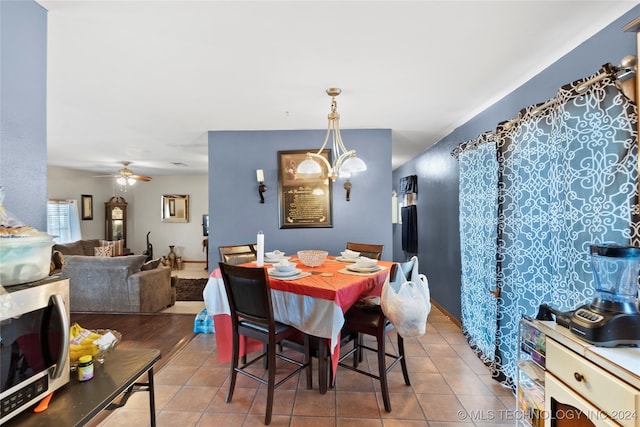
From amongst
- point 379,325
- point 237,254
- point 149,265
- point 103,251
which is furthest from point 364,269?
point 103,251

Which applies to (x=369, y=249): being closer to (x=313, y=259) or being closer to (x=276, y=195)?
(x=313, y=259)

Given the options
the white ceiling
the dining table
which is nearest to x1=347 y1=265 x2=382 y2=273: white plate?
the dining table

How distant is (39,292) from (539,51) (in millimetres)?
2665

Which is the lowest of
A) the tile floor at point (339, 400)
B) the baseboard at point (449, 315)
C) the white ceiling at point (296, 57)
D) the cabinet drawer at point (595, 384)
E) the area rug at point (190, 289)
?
the area rug at point (190, 289)

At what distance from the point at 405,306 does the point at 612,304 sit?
0.94m

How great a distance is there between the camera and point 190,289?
560 centimetres

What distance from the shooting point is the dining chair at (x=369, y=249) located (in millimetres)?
3050

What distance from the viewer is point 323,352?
2064mm

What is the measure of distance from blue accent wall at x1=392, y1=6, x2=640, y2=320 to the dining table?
162 cm

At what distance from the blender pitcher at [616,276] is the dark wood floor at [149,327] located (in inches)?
120

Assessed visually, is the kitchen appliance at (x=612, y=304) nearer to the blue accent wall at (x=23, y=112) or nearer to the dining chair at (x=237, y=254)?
the blue accent wall at (x=23, y=112)

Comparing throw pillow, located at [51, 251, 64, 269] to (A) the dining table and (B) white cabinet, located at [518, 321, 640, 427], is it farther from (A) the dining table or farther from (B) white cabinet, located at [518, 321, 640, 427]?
(B) white cabinet, located at [518, 321, 640, 427]

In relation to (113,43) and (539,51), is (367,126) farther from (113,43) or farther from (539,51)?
(113,43)

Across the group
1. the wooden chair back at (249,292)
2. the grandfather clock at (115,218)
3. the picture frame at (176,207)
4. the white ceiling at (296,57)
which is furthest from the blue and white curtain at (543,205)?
the grandfather clock at (115,218)
